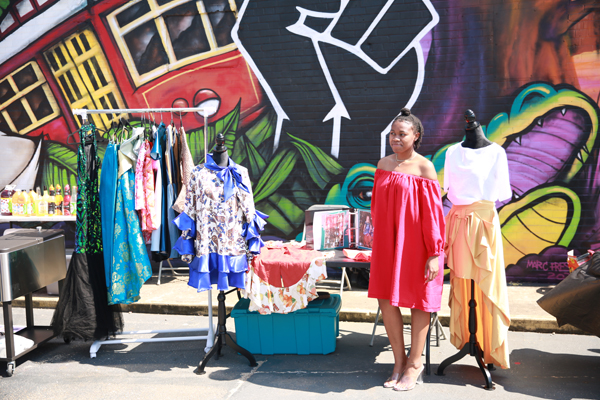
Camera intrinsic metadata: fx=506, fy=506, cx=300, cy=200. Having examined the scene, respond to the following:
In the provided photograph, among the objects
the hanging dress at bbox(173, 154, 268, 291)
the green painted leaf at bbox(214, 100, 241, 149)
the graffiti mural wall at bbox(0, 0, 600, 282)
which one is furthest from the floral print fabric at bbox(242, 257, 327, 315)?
the green painted leaf at bbox(214, 100, 241, 149)

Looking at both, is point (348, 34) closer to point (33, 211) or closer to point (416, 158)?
point (416, 158)

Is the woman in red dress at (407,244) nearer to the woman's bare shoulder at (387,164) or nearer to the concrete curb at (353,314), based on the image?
the woman's bare shoulder at (387,164)

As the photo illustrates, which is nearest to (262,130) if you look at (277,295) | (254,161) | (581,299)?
(254,161)

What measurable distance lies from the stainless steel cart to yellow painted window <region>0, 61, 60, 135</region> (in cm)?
344

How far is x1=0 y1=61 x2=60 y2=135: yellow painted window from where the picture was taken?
811 centimetres

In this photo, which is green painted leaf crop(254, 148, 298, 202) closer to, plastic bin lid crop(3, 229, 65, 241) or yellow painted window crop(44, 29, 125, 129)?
yellow painted window crop(44, 29, 125, 129)

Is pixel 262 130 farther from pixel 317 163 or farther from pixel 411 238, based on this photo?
pixel 411 238

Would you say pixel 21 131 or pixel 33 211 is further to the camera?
pixel 21 131

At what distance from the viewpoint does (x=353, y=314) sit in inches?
223

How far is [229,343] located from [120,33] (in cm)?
548

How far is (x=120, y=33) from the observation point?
7.77 m

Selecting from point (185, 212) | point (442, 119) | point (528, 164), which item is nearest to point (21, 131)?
point (185, 212)

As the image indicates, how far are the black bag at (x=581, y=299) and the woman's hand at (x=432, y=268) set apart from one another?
1.19 meters

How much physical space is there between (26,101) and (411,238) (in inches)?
279
